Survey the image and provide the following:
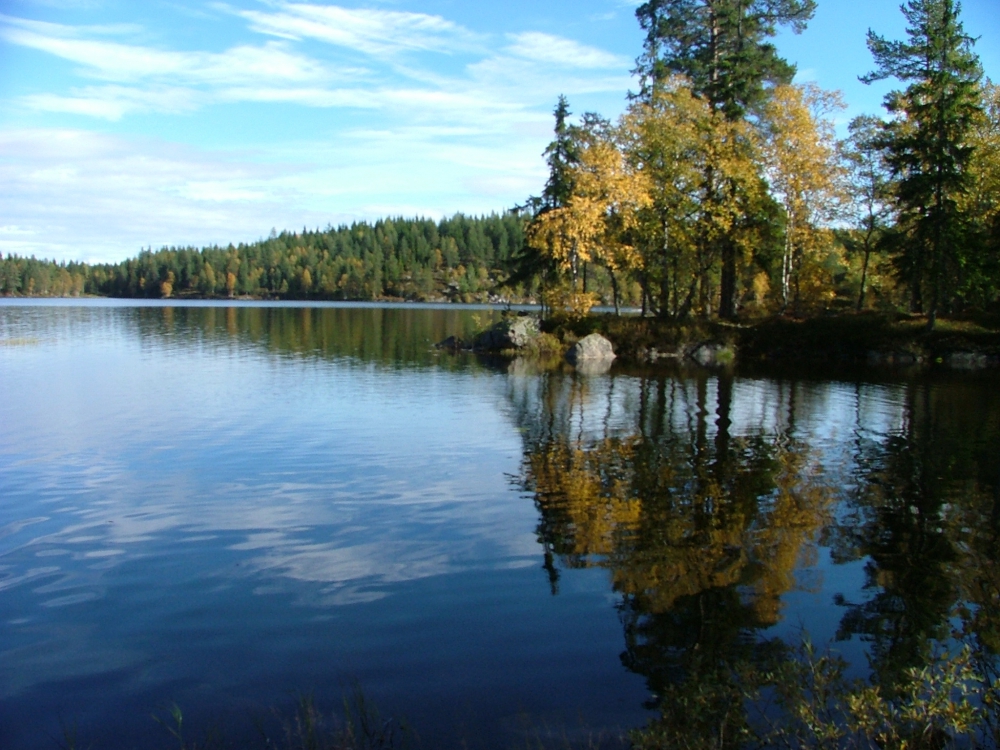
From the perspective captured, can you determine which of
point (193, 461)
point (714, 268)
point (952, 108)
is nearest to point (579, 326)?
point (714, 268)

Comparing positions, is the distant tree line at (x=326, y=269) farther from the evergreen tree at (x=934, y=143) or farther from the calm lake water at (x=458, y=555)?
the calm lake water at (x=458, y=555)

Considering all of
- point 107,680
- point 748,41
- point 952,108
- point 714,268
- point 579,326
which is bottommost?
point 107,680

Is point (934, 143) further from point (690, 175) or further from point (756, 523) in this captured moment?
point (756, 523)

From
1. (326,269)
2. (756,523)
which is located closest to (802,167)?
(756,523)

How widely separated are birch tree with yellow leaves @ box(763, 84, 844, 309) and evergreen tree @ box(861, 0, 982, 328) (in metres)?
3.33

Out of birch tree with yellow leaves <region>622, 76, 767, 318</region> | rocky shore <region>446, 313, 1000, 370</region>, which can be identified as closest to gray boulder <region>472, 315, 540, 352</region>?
rocky shore <region>446, 313, 1000, 370</region>

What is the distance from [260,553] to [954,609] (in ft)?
27.4

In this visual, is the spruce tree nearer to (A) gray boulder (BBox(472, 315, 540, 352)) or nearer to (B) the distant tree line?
(A) gray boulder (BBox(472, 315, 540, 352))

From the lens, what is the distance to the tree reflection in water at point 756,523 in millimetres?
7664

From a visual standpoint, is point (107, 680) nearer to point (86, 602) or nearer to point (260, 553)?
point (86, 602)

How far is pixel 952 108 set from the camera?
34594mm

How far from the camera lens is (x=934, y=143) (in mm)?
35188

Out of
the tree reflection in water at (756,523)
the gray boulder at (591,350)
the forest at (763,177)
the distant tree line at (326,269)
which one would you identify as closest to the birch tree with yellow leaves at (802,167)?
the forest at (763,177)

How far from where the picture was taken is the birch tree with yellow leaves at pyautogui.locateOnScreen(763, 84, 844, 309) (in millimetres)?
38500
